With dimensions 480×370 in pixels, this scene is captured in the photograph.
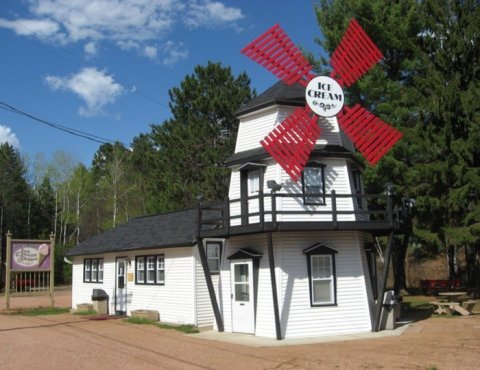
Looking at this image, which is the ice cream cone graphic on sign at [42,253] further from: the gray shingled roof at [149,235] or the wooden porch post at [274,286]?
the wooden porch post at [274,286]

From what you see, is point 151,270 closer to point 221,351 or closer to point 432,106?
point 221,351

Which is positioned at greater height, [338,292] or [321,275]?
[321,275]

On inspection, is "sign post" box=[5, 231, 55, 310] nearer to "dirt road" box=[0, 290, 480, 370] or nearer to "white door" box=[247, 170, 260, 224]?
"dirt road" box=[0, 290, 480, 370]

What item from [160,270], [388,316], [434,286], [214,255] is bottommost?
[388,316]

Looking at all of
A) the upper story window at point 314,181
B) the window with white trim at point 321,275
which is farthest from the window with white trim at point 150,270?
the upper story window at point 314,181

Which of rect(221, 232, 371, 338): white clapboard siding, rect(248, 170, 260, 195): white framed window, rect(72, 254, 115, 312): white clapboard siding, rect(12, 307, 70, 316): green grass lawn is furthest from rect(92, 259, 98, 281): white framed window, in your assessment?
rect(248, 170, 260, 195): white framed window

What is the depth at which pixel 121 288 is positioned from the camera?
2270cm

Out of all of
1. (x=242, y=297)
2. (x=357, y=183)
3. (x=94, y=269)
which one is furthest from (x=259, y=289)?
(x=94, y=269)

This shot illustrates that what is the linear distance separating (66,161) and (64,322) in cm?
3836

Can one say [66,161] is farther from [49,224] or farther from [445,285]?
[445,285]

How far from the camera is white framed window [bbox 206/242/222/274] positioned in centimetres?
1906

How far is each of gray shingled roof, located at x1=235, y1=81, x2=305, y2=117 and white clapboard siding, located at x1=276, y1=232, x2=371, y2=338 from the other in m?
4.33

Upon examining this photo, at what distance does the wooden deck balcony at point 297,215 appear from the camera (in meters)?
14.9

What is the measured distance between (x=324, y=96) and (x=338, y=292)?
20.3ft
